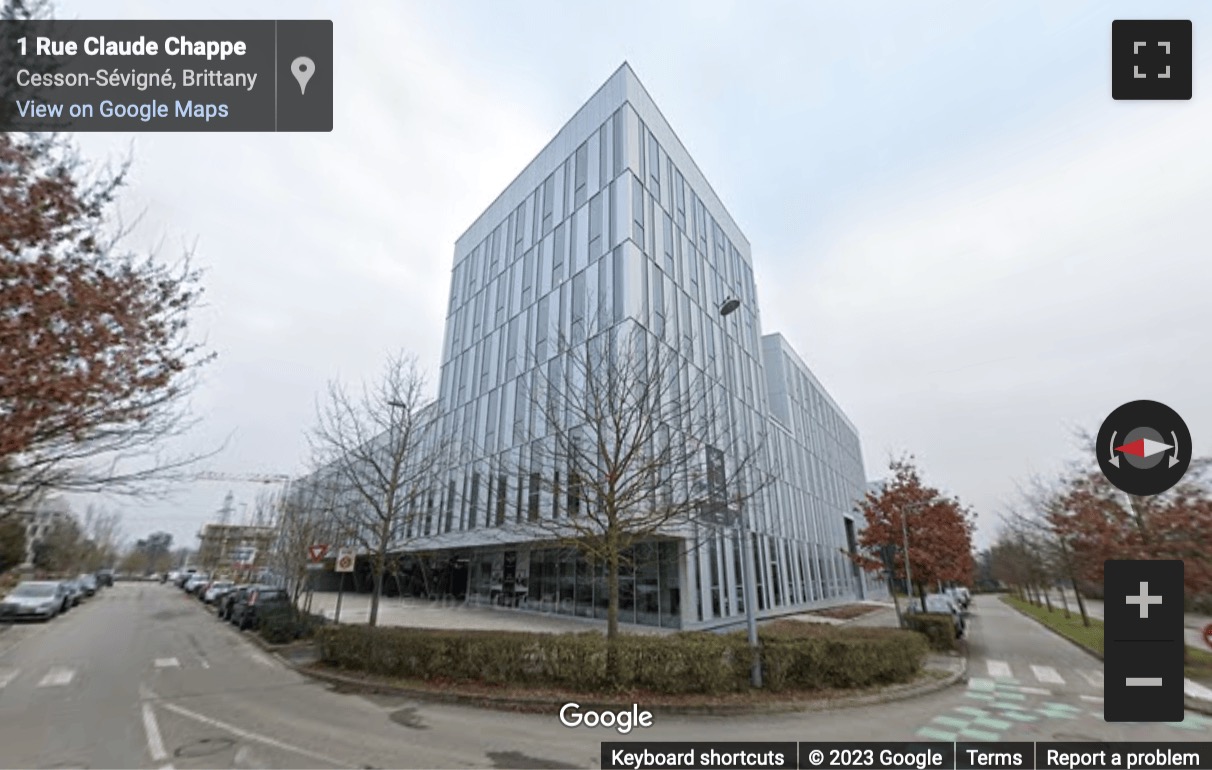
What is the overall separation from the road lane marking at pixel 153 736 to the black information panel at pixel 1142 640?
9.90 m

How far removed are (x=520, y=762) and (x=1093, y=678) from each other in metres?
14.2

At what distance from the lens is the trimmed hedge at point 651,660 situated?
9.22 metres

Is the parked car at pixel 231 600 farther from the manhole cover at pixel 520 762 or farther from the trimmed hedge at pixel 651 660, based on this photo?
the manhole cover at pixel 520 762

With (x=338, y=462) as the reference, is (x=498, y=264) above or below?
above

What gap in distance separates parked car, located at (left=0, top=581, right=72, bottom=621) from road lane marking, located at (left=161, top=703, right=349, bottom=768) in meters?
21.1

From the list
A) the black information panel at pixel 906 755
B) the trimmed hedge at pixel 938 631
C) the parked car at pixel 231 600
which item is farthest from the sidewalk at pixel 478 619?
the black information panel at pixel 906 755

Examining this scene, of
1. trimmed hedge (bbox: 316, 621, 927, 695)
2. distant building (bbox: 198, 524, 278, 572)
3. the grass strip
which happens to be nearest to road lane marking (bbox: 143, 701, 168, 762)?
trimmed hedge (bbox: 316, 621, 927, 695)

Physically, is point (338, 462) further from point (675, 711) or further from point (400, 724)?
point (675, 711)

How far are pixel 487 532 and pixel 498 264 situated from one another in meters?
16.0

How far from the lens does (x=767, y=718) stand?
8.24 meters

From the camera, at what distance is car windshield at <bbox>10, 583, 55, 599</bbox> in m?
22.9

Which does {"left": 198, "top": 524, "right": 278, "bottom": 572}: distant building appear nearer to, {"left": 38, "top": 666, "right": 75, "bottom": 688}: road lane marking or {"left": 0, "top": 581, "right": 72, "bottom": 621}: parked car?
{"left": 0, "top": 581, "right": 72, "bottom": 621}: parked car

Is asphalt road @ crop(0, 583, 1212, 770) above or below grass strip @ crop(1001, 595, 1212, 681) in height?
above

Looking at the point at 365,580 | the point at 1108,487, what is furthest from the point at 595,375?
the point at 365,580
